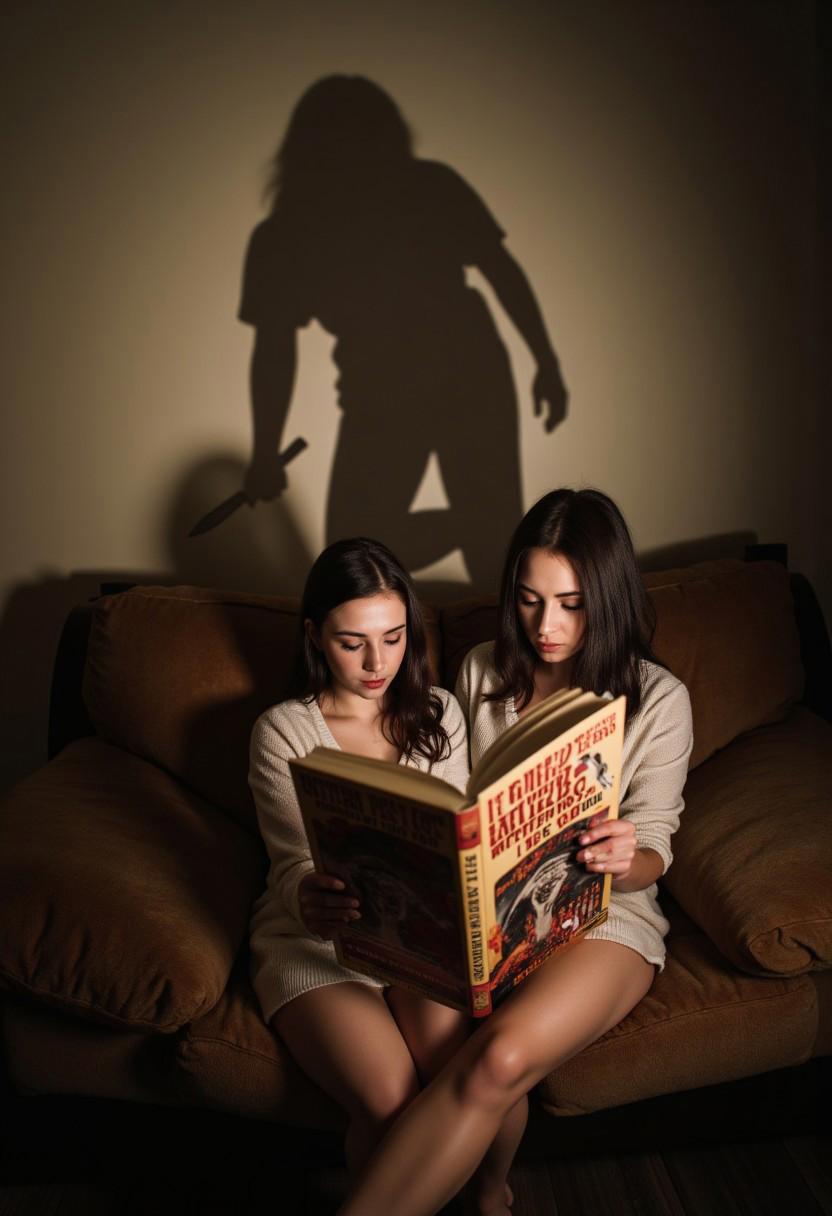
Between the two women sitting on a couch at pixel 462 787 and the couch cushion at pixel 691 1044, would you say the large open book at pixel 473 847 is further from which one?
the couch cushion at pixel 691 1044

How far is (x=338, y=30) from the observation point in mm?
1905

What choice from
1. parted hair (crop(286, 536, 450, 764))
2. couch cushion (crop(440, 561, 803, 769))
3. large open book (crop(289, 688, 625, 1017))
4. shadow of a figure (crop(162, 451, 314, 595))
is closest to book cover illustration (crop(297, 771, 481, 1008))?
large open book (crop(289, 688, 625, 1017))

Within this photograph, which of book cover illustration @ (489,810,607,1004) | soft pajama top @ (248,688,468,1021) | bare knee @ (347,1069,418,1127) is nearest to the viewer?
book cover illustration @ (489,810,607,1004)

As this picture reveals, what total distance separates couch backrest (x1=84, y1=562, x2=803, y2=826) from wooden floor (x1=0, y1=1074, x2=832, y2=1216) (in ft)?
1.75

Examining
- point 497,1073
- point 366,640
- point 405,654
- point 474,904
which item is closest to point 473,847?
point 474,904

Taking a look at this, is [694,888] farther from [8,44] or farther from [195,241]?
[8,44]

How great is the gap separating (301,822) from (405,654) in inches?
12.8

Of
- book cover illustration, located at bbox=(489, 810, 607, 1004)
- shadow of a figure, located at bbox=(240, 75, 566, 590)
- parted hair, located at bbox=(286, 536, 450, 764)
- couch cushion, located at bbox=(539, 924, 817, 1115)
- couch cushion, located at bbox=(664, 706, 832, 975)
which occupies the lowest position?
couch cushion, located at bbox=(539, 924, 817, 1115)

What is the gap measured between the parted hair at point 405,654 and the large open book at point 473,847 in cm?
37

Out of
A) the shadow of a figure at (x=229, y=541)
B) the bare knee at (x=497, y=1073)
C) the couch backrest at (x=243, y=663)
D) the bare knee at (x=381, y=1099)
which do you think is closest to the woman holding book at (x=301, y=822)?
the bare knee at (x=381, y=1099)

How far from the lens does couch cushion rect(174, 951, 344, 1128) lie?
4.06 ft

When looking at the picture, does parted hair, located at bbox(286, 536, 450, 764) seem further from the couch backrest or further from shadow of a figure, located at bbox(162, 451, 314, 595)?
shadow of a figure, located at bbox(162, 451, 314, 595)

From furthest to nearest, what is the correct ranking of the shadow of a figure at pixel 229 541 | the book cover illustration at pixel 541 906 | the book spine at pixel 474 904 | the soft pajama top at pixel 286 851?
1. the shadow of a figure at pixel 229 541
2. the soft pajama top at pixel 286 851
3. the book cover illustration at pixel 541 906
4. the book spine at pixel 474 904

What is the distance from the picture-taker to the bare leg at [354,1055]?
1.16 metres
